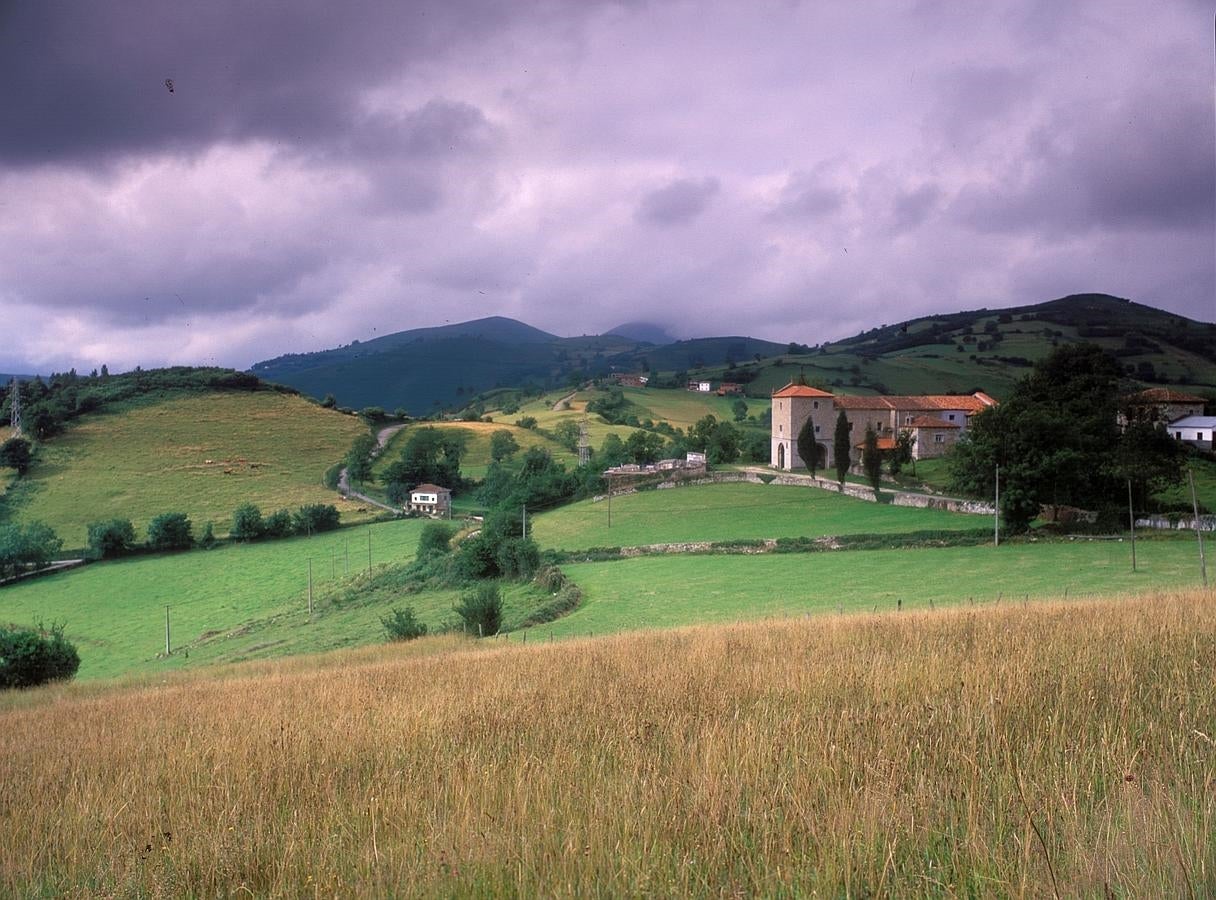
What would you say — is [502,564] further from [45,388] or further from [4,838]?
[45,388]

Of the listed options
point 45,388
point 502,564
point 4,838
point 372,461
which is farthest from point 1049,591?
point 45,388

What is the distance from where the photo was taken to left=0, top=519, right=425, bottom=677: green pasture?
137ft

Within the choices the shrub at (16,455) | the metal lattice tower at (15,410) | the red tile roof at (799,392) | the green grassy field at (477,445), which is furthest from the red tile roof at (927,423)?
the metal lattice tower at (15,410)

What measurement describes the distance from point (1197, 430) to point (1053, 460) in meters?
41.7

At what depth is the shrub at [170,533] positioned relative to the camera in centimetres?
7556

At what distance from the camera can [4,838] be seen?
4102 mm

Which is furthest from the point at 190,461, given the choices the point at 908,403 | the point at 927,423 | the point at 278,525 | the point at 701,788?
the point at 701,788

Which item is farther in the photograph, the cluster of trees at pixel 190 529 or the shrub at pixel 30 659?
the cluster of trees at pixel 190 529

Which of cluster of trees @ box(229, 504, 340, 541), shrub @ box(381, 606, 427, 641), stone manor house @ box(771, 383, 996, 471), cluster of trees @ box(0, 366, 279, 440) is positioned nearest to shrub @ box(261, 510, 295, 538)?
cluster of trees @ box(229, 504, 340, 541)

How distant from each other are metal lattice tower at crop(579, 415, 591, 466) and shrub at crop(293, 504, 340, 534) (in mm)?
27706

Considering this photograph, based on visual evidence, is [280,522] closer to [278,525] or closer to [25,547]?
[278,525]

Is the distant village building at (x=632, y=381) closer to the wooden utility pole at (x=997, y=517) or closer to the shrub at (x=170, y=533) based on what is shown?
the shrub at (x=170, y=533)

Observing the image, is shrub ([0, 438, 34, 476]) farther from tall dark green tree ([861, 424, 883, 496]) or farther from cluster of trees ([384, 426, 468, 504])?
tall dark green tree ([861, 424, 883, 496])

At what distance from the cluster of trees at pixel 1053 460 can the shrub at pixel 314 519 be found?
193 feet
